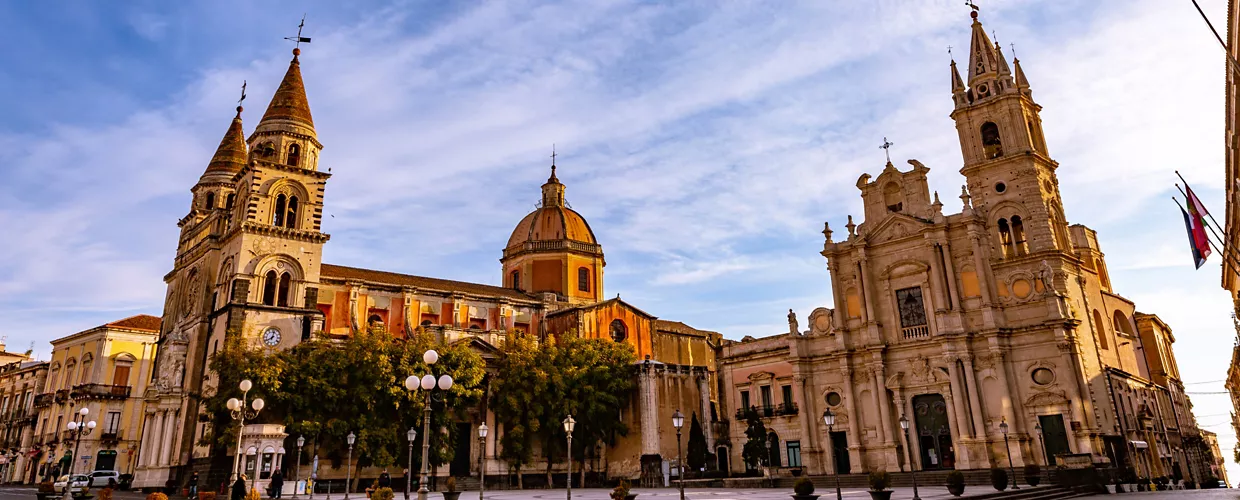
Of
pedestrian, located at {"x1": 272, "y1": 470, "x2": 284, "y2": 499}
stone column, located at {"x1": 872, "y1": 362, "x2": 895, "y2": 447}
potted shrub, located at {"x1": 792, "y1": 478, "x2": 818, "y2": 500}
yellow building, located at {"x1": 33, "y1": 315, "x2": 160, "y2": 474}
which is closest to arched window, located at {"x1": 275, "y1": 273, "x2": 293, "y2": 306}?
pedestrian, located at {"x1": 272, "y1": 470, "x2": 284, "y2": 499}

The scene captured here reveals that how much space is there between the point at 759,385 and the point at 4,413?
50309 millimetres

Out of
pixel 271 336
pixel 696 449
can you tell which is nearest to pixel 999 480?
pixel 696 449

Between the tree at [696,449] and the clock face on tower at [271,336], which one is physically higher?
the clock face on tower at [271,336]

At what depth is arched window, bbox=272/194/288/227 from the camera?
39156mm

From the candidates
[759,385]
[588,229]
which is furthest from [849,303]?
[588,229]

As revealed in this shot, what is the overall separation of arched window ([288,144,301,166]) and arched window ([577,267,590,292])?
18569 mm

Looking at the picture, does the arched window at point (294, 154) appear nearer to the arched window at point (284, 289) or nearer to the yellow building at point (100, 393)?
the arched window at point (284, 289)

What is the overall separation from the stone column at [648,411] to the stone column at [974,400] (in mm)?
14347

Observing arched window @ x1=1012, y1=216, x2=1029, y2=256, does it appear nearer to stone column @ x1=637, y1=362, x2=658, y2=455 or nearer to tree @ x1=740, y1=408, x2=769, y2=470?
tree @ x1=740, y1=408, x2=769, y2=470

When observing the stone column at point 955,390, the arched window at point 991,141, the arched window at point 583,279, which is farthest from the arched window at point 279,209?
the arched window at point 991,141

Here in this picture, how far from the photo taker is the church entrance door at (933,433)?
33.2m

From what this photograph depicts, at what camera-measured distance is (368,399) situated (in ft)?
102

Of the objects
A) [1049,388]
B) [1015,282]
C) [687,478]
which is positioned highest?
[1015,282]

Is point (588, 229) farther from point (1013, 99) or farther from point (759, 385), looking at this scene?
point (1013, 99)
